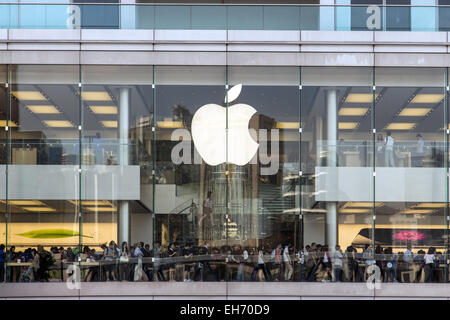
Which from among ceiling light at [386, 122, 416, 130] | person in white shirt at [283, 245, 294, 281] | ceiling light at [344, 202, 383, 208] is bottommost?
person in white shirt at [283, 245, 294, 281]

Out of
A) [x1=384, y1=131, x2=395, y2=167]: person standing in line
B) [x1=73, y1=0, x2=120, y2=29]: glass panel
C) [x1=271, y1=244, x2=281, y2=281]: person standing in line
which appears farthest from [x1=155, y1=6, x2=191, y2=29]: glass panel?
[x1=271, y1=244, x2=281, y2=281]: person standing in line

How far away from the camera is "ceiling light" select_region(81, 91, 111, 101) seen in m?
26.8

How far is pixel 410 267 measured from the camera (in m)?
26.3

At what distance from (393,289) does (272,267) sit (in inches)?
150

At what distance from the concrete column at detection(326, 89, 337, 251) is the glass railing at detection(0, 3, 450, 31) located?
7.68 ft

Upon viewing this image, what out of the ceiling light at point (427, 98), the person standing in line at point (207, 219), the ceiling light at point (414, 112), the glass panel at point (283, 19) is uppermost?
the glass panel at point (283, 19)

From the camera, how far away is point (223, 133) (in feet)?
88.5

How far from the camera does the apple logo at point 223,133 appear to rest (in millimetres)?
26781

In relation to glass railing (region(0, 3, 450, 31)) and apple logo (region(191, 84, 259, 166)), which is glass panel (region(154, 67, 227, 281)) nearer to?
apple logo (region(191, 84, 259, 166))

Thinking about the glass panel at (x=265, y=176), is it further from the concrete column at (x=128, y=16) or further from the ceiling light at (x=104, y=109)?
the ceiling light at (x=104, y=109)

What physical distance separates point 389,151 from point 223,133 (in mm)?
5360

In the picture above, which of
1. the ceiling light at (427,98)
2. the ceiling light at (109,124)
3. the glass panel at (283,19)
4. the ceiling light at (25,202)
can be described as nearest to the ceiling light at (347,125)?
the ceiling light at (427,98)

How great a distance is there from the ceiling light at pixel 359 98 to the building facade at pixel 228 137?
0.11 ft
